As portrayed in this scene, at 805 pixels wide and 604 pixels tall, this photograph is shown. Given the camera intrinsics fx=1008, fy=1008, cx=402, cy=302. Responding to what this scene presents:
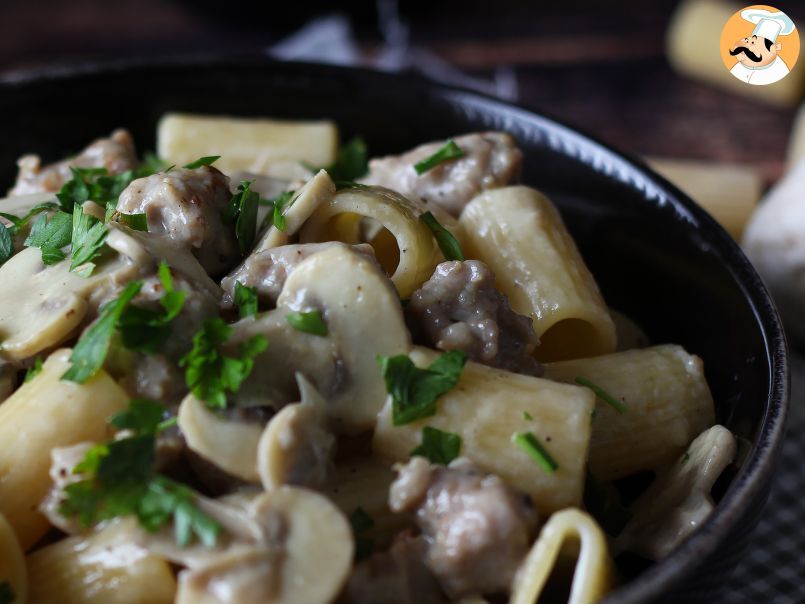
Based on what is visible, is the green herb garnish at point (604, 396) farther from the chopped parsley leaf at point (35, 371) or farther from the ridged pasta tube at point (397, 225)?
the chopped parsley leaf at point (35, 371)

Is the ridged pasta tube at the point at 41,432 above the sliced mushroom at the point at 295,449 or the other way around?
the other way around

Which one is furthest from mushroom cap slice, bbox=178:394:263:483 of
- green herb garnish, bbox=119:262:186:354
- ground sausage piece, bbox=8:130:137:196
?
ground sausage piece, bbox=8:130:137:196

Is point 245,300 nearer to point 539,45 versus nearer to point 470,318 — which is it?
point 470,318

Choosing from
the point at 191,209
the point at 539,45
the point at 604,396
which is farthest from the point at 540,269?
the point at 539,45

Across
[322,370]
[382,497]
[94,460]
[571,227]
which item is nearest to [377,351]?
[322,370]

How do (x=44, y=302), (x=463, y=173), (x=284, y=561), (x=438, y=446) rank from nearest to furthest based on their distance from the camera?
(x=284, y=561) < (x=438, y=446) < (x=44, y=302) < (x=463, y=173)

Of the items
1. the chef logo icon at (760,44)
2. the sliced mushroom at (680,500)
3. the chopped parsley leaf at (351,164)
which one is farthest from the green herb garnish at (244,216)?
the chef logo icon at (760,44)

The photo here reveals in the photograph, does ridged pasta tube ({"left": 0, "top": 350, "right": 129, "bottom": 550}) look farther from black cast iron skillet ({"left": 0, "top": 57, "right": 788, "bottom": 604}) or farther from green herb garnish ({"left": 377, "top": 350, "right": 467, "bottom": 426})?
black cast iron skillet ({"left": 0, "top": 57, "right": 788, "bottom": 604})
